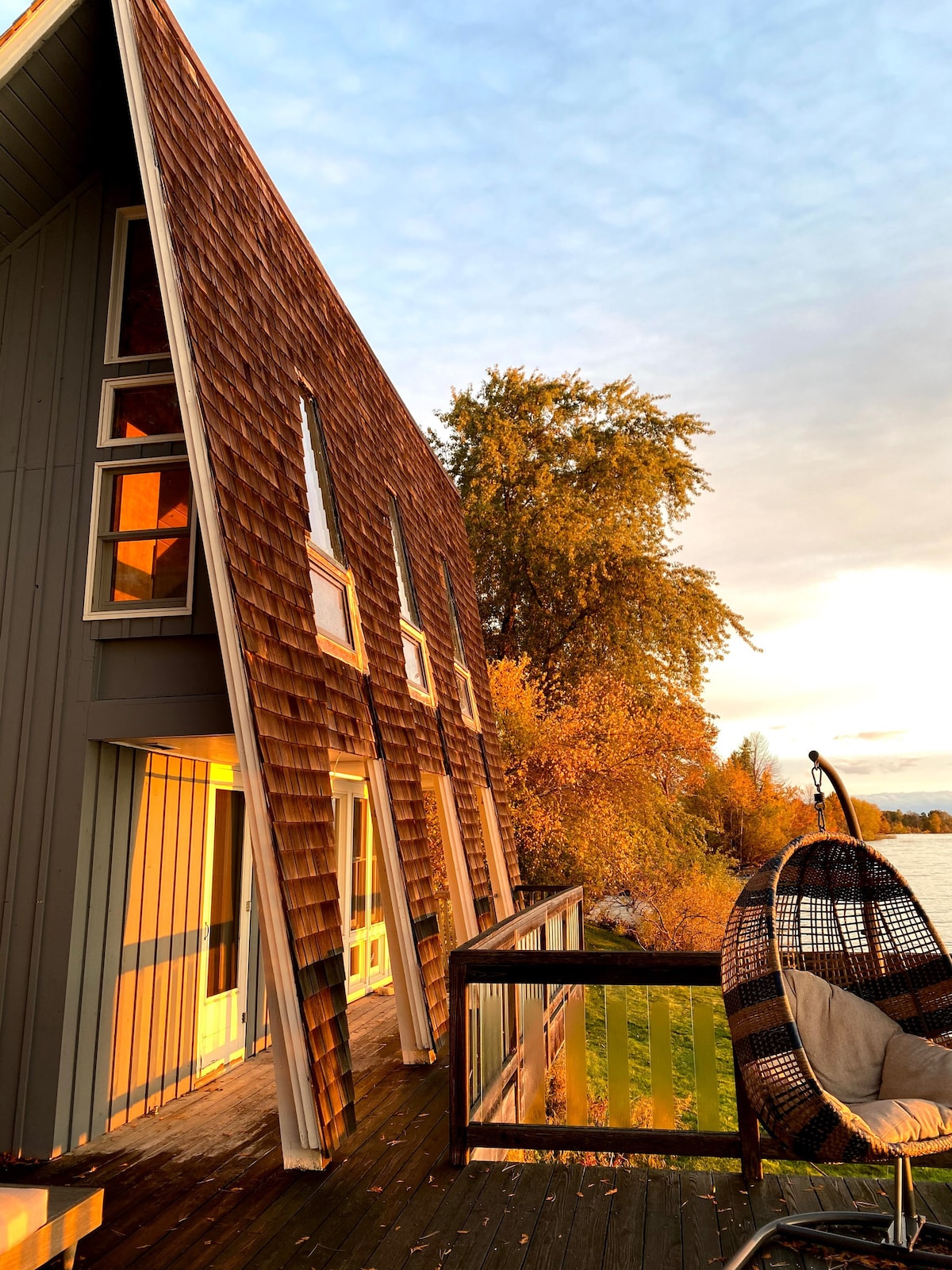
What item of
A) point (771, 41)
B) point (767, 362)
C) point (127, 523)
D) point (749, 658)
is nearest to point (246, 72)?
point (771, 41)

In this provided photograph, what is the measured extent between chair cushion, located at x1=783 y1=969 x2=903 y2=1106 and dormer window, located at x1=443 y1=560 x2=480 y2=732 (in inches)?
267

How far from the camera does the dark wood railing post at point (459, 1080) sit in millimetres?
3762

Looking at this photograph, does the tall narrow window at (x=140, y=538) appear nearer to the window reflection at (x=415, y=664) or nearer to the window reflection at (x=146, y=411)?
the window reflection at (x=146, y=411)

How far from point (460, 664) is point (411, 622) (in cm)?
242

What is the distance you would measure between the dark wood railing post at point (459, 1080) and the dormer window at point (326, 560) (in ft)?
7.85

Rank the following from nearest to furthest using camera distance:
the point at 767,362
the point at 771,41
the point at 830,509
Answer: the point at 771,41
the point at 767,362
the point at 830,509

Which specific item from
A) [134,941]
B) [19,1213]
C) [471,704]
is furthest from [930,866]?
[19,1213]

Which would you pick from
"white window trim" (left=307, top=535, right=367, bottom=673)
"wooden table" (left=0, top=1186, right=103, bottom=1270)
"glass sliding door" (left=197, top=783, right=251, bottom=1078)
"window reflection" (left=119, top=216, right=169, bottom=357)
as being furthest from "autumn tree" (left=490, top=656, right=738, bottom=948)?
"wooden table" (left=0, top=1186, right=103, bottom=1270)

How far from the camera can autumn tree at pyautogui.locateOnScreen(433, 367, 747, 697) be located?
21.2 metres

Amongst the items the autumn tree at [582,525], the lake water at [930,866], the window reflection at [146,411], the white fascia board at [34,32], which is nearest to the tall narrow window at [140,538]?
the window reflection at [146,411]

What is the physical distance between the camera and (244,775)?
379 centimetres

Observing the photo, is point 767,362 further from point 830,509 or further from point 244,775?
point 244,775

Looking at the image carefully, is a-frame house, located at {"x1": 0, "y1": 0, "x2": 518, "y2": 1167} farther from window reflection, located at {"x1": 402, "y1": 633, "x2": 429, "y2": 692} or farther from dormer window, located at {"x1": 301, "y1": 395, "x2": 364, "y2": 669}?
window reflection, located at {"x1": 402, "y1": 633, "x2": 429, "y2": 692}

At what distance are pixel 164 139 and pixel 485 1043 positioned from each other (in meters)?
4.93
